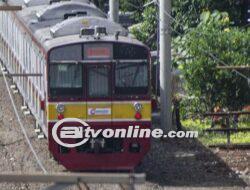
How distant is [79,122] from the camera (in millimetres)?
15047

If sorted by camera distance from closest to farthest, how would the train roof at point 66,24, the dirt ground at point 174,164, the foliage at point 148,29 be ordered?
the dirt ground at point 174,164, the train roof at point 66,24, the foliage at point 148,29

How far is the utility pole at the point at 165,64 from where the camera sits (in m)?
18.6

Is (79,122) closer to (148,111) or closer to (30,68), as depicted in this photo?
(148,111)

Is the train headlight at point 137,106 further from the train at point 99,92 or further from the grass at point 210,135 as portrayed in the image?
the grass at point 210,135

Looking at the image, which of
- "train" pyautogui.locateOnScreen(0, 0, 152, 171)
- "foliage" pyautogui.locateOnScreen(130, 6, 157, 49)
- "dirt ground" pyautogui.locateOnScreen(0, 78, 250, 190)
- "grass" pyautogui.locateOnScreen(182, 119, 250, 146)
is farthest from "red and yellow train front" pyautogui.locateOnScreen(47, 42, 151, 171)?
"foliage" pyautogui.locateOnScreen(130, 6, 157, 49)

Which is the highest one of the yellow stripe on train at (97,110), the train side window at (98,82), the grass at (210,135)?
the train side window at (98,82)

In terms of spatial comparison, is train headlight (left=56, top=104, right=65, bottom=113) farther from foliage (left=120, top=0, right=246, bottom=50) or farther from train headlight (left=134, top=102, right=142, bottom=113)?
foliage (left=120, top=0, right=246, bottom=50)

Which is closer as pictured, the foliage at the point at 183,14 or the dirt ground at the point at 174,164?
the dirt ground at the point at 174,164

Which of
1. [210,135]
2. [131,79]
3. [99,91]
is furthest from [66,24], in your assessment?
[210,135]

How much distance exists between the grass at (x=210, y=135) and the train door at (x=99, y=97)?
11.1 feet

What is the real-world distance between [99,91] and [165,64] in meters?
3.91

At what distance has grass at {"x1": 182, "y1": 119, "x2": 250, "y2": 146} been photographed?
1806 cm

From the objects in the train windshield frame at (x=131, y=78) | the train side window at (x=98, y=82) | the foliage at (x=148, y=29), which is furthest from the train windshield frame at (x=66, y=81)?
the foliage at (x=148, y=29)

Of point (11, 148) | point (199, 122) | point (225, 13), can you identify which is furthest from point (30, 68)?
point (225, 13)
